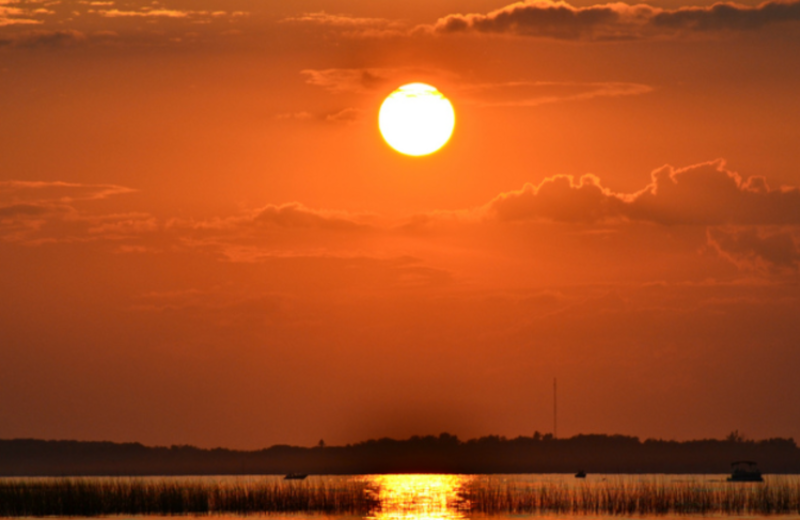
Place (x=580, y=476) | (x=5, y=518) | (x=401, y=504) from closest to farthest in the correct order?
(x=5, y=518) → (x=401, y=504) → (x=580, y=476)

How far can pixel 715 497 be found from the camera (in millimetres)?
78000

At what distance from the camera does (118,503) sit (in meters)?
59.6

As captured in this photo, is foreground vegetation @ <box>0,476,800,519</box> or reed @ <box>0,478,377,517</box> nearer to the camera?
reed @ <box>0,478,377,517</box>

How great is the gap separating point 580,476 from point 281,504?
109497 mm

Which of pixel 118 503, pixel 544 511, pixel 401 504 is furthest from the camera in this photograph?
pixel 401 504

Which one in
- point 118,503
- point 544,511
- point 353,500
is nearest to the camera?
point 118,503

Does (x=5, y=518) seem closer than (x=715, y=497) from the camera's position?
Yes

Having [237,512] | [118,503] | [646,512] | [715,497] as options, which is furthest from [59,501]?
[715,497]

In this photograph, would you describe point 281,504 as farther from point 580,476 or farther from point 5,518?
point 580,476

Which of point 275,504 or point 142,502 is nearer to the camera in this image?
point 142,502

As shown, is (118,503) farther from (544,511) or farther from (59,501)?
(544,511)

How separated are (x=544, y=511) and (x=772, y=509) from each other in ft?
38.9

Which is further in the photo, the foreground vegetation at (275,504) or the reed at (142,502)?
the foreground vegetation at (275,504)

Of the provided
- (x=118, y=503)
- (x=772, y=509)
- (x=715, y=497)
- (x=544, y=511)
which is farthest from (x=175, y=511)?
(x=715, y=497)
